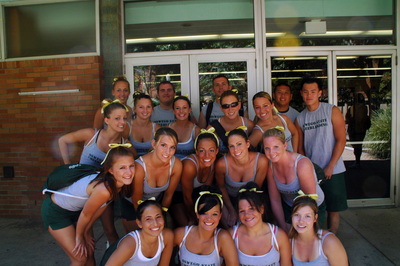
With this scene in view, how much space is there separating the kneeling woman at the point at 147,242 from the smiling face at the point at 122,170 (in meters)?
0.26

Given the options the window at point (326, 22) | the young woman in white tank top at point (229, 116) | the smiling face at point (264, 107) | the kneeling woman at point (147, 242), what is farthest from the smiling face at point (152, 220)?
the window at point (326, 22)

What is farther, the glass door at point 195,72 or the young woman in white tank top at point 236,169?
the glass door at point 195,72

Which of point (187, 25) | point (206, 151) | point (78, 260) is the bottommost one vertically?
point (78, 260)

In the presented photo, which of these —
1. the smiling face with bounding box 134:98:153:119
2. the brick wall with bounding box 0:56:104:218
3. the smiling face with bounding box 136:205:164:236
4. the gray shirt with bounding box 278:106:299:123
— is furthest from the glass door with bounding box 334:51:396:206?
the brick wall with bounding box 0:56:104:218

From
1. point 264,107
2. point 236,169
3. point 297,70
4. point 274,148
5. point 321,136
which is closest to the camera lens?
point 274,148

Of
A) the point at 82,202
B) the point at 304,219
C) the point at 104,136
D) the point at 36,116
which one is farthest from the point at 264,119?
the point at 36,116

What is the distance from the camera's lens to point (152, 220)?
2.70 meters

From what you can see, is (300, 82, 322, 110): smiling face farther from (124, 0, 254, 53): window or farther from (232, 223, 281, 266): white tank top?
(232, 223, 281, 266): white tank top

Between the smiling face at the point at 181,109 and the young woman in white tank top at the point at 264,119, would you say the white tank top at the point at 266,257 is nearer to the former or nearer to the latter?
the young woman in white tank top at the point at 264,119

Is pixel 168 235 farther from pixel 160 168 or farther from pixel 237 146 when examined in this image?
pixel 237 146

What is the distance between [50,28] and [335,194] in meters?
4.81

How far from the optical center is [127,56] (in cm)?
497

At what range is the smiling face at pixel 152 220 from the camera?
268 cm

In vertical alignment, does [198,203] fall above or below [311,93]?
below
